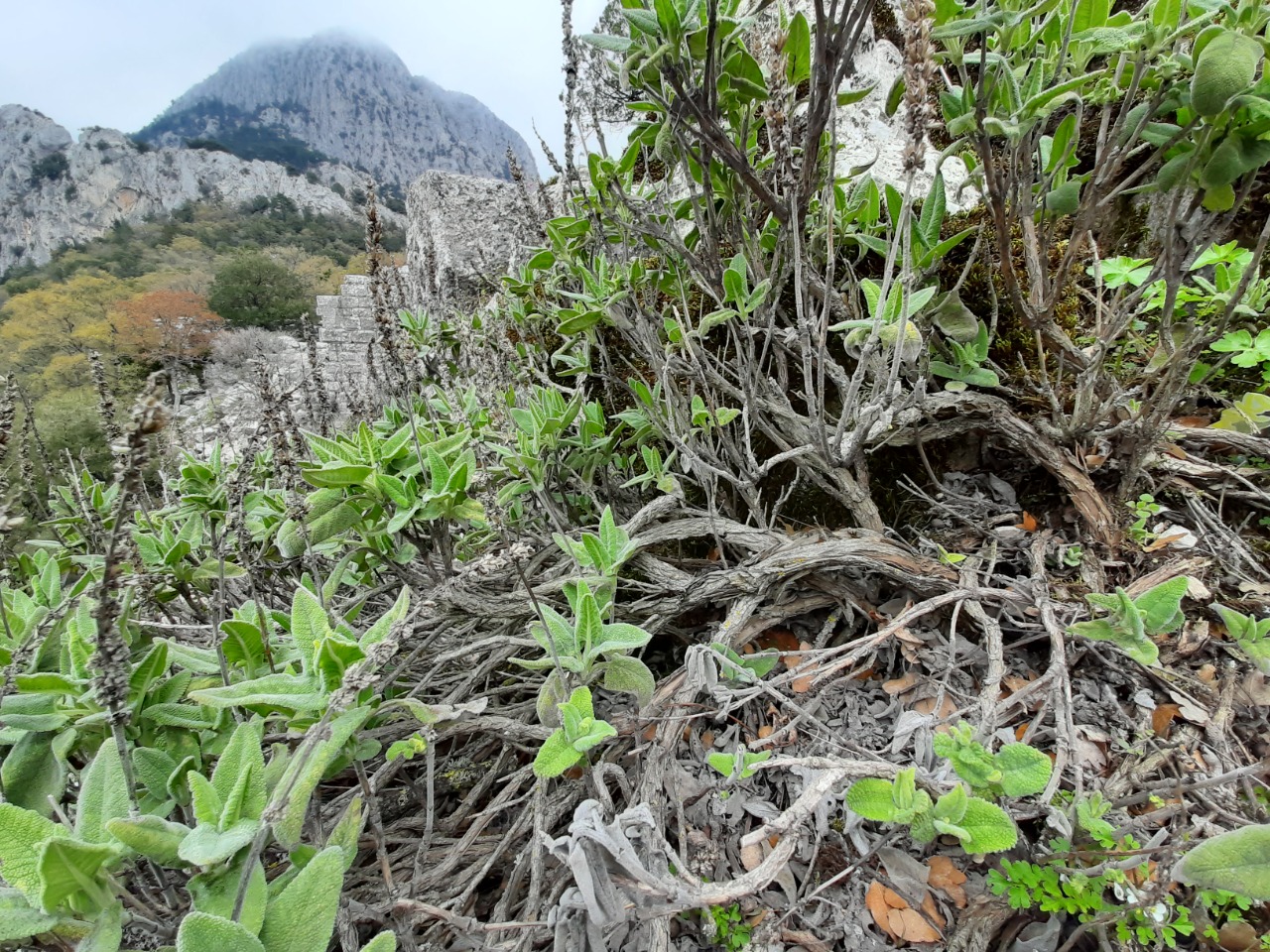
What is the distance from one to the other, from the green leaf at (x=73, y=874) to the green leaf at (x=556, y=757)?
526 millimetres

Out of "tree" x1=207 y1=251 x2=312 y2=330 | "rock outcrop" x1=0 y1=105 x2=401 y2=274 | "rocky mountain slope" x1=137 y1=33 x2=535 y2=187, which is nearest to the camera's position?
"tree" x1=207 y1=251 x2=312 y2=330

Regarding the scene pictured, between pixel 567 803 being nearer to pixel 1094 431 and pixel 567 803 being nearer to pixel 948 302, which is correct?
pixel 948 302

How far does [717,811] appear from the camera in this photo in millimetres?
1141

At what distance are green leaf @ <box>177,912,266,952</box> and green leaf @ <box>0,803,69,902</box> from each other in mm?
222

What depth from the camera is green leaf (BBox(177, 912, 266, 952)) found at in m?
0.62

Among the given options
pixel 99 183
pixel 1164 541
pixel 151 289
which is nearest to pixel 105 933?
pixel 1164 541

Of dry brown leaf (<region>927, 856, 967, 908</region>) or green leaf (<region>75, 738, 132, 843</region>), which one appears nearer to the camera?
green leaf (<region>75, 738, 132, 843</region>)

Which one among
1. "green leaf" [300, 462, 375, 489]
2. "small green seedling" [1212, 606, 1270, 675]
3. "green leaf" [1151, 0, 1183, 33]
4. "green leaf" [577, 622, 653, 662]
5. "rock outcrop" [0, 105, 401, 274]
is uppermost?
"rock outcrop" [0, 105, 401, 274]

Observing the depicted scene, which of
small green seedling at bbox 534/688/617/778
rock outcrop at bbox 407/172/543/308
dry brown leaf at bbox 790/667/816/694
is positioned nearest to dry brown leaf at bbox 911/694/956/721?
dry brown leaf at bbox 790/667/816/694

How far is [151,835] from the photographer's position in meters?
0.73

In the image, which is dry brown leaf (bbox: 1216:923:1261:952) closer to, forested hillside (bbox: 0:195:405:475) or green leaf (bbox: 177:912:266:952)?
green leaf (bbox: 177:912:266:952)

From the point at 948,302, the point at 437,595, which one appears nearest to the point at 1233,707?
the point at 948,302

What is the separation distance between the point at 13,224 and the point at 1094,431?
7039 centimetres

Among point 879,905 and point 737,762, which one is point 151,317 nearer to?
point 737,762
